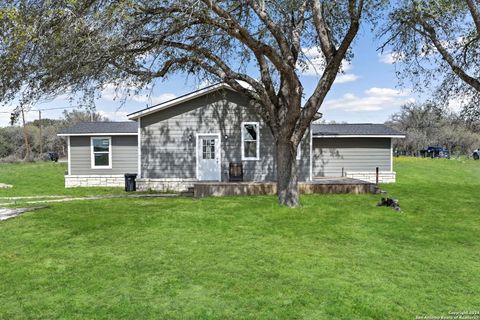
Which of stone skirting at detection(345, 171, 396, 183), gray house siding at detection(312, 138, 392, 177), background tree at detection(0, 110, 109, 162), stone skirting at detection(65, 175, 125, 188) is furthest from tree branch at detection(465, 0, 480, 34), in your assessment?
background tree at detection(0, 110, 109, 162)

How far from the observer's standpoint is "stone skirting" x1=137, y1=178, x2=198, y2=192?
15.8m

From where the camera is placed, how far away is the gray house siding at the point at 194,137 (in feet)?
51.5

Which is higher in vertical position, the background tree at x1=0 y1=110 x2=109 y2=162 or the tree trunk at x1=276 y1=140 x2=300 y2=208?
the background tree at x1=0 y1=110 x2=109 y2=162

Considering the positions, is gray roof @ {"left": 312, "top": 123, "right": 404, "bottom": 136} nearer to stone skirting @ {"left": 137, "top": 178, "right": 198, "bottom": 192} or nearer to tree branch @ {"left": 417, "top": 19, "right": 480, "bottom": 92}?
stone skirting @ {"left": 137, "top": 178, "right": 198, "bottom": 192}

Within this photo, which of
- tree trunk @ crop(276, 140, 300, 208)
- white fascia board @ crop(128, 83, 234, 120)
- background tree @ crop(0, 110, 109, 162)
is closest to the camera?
tree trunk @ crop(276, 140, 300, 208)

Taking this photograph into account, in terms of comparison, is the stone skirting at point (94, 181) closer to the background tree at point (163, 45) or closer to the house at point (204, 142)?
the house at point (204, 142)

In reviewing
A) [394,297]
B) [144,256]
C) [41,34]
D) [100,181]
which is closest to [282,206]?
[144,256]

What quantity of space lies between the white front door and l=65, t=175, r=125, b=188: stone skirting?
4800 mm

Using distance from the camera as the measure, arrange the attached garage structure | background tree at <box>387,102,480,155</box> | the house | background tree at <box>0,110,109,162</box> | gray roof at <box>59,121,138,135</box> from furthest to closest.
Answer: background tree at <box>387,102,480,155</box>
background tree at <box>0,110,109,162</box>
the attached garage structure
gray roof at <box>59,121,138,135</box>
the house

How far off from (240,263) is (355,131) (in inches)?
583

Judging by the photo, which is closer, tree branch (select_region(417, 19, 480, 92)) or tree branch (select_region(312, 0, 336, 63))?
tree branch (select_region(312, 0, 336, 63))

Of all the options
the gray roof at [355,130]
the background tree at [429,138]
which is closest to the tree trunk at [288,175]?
the gray roof at [355,130]

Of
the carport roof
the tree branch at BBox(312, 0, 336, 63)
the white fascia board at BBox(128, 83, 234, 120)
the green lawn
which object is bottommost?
the green lawn

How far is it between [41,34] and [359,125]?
→ 1689 cm
